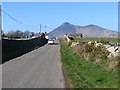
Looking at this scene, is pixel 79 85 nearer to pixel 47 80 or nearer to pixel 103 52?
pixel 47 80

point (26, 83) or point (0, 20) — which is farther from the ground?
→ point (0, 20)

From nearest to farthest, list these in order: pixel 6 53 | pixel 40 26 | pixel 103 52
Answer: pixel 103 52
pixel 6 53
pixel 40 26

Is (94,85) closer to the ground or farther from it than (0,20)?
closer to the ground

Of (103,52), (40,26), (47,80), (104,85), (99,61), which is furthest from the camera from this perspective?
(40,26)

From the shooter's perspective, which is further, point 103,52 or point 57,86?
point 103,52

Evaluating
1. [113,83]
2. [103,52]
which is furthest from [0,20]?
[113,83]

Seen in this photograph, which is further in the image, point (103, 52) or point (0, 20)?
point (0, 20)

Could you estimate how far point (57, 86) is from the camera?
54.8ft

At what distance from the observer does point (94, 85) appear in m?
14.7

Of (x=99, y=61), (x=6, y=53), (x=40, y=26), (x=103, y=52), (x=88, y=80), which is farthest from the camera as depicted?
(x=40, y=26)

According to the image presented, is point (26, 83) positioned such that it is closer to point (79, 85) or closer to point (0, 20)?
point (79, 85)

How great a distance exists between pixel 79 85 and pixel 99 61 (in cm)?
846

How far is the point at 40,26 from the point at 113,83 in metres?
136

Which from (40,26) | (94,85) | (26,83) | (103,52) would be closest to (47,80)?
(26,83)
